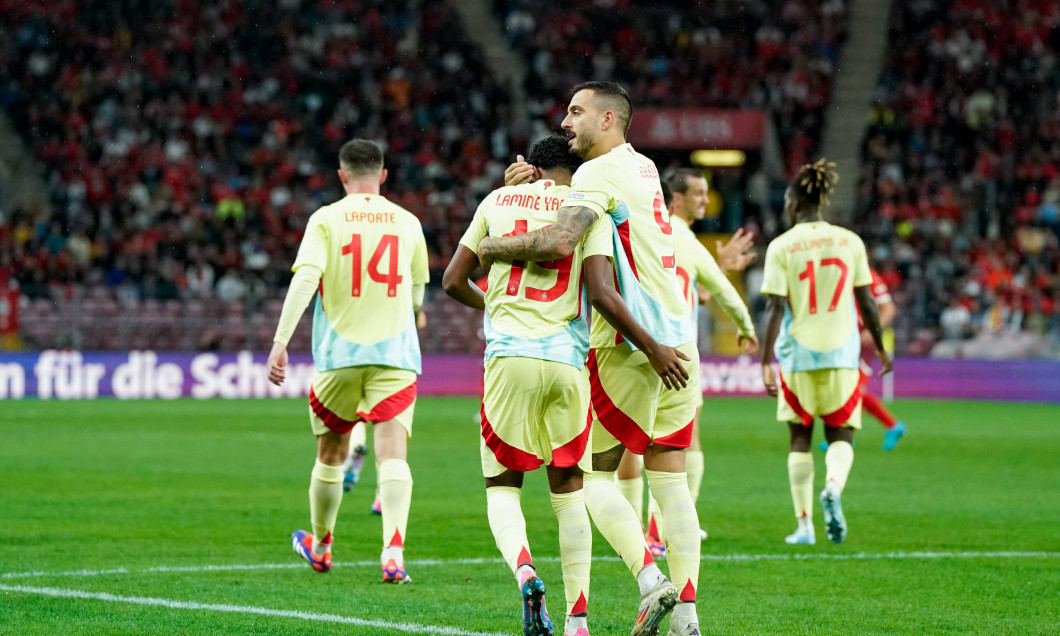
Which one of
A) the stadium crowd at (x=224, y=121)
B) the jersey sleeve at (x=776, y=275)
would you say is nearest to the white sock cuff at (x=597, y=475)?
the jersey sleeve at (x=776, y=275)

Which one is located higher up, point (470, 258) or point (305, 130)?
point (305, 130)

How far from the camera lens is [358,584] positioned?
7387mm

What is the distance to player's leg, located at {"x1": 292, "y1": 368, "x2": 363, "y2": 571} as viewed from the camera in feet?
25.2

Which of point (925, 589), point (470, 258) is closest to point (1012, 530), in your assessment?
point (925, 589)

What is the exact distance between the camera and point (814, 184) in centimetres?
932

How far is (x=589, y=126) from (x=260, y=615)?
2575 mm

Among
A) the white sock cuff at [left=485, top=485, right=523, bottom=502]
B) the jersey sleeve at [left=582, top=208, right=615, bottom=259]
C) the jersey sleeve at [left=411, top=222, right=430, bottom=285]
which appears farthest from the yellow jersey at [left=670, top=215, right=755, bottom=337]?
the white sock cuff at [left=485, top=485, right=523, bottom=502]

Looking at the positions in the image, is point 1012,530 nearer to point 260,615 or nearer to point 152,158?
point 260,615

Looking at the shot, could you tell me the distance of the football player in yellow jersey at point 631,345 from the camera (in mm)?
5785

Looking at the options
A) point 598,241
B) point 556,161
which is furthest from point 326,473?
point 598,241

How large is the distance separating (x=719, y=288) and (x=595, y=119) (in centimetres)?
253

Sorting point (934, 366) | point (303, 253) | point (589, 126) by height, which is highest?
point (589, 126)

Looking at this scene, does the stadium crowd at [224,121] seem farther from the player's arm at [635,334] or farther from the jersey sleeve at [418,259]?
the player's arm at [635,334]

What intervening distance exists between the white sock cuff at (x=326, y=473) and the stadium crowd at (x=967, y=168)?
2005 cm
